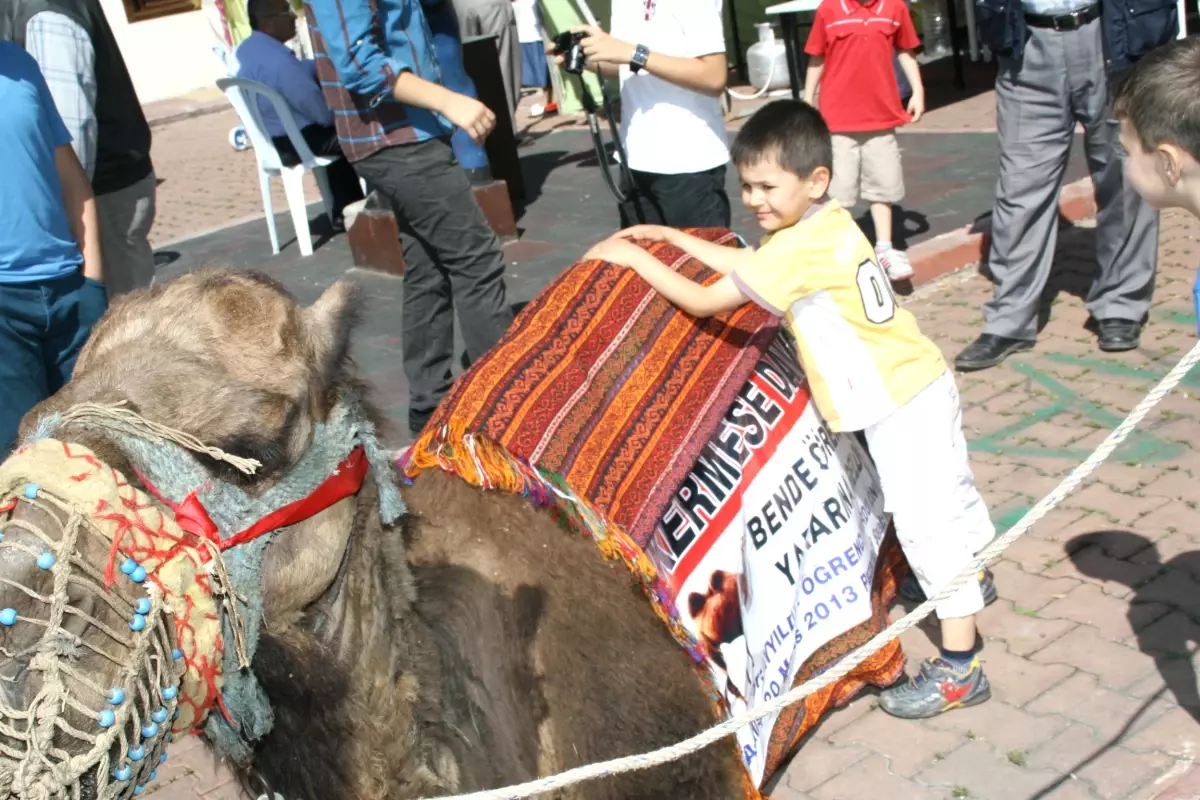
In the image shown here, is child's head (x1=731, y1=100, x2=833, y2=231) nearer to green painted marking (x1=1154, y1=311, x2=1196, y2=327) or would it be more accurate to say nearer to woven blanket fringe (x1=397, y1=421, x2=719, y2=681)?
woven blanket fringe (x1=397, y1=421, x2=719, y2=681)

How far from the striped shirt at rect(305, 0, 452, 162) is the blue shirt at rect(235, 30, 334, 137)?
486 centimetres

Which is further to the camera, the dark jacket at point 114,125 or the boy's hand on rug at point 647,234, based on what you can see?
the dark jacket at point 114,125

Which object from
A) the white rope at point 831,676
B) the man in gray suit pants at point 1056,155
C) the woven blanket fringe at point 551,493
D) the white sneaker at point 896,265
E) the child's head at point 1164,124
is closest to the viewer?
the white rope at point 831,676

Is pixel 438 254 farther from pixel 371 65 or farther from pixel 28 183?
pixel 28 183

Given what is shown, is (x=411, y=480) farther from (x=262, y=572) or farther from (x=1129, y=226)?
(x=1129, y=226)

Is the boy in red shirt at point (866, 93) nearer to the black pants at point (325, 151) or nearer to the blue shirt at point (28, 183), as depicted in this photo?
the black pants at point (325, 151)

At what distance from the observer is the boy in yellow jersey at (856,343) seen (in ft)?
11.0

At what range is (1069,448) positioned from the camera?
511cm

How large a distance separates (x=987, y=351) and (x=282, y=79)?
645 cm

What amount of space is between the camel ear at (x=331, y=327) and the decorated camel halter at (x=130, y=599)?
19 cm

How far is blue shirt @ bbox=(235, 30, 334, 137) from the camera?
1008cm

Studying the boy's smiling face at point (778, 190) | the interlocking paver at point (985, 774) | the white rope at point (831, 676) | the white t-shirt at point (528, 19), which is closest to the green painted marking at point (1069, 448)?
the interlocking paver at point (985, 774)

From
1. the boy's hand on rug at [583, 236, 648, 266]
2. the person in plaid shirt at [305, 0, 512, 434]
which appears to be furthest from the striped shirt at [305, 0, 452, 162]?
the boy's hand on rug at [583, 236, 648, 266]

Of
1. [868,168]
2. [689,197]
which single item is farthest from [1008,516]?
[868,168]
